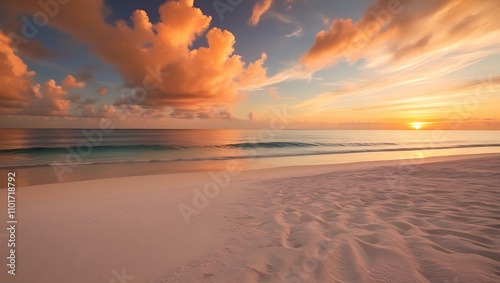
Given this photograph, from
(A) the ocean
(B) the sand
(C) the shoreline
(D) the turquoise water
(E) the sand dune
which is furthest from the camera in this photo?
(D) the turquoise water

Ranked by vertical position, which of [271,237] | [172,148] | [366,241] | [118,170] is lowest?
[118,170]

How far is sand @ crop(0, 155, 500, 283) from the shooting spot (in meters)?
2.99

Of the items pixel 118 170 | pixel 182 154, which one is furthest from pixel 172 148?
pixel 118 170

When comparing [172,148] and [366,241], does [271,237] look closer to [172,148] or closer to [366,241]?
[366,241]

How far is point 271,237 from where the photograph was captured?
418 cm

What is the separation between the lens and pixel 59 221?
5.21m

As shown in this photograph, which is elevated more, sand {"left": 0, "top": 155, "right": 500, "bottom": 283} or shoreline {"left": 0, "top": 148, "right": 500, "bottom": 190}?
sand {"left": 0, "top": 155, "right": 500, "bottom": 283}

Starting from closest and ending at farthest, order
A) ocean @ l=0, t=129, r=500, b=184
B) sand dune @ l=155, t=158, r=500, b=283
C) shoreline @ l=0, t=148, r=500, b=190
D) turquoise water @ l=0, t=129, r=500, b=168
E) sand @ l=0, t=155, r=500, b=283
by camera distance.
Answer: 1. sand dune @ l=155, t=158, r=500, b=283
2. sand @ l=0, t=155, r=500, b=283
3. shoreline @ l=0, t=148, r=500, b=190
4. ocean @ l=0, t=129, r=500, b=184
5. turquoise water @ l=0, t=129, r=500, b=168

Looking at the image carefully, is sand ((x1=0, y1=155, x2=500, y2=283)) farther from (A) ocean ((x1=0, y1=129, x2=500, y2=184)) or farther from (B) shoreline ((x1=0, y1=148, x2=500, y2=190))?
(A) ocean ((x1=0, y1=129, x2=500, y2=184))

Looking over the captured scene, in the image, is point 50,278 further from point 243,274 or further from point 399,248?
point 399,248

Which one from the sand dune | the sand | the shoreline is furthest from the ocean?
the sand dune

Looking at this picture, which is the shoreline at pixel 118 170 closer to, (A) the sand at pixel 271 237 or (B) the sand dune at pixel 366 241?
(A) the sand at pixel 271 237

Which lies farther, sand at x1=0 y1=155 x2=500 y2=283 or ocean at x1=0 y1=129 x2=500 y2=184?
ocean at x1=0 y1=129 x2=500 y2=184

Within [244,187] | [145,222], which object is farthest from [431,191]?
[145,222]
